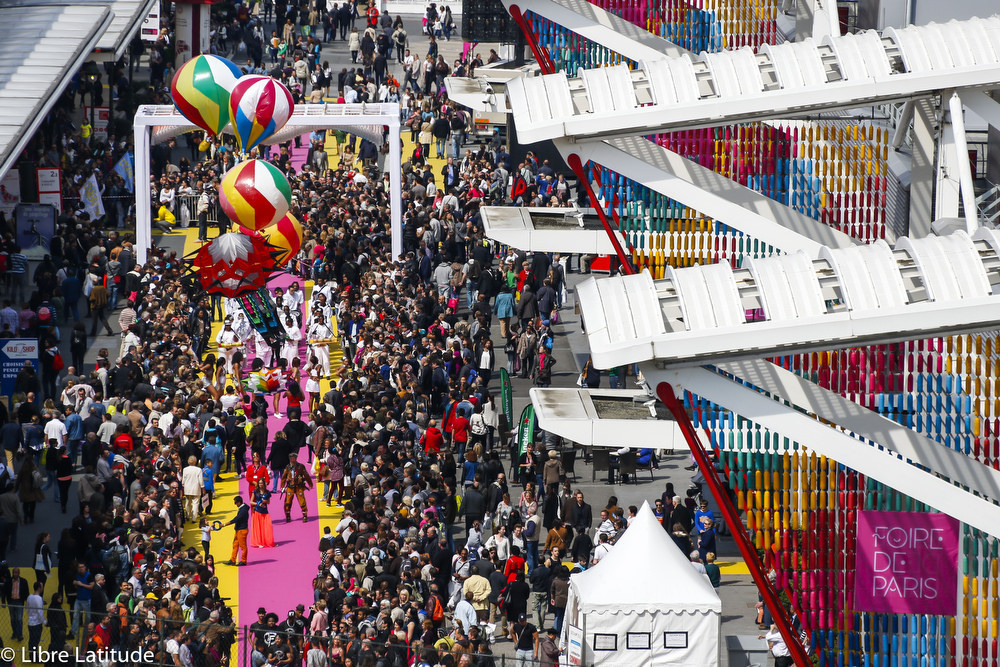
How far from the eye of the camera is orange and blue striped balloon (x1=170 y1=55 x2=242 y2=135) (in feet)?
109

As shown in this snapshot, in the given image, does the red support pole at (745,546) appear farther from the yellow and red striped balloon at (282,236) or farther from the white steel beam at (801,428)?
the yellow and red striped balloon at (282,236)

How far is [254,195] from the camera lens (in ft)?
104

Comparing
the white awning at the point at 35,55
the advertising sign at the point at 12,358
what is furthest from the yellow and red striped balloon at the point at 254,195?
the advertising sign at the point at 12,358

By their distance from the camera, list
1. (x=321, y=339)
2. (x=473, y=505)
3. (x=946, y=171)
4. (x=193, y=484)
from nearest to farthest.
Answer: (x=946, y=171) → (x=473, y=505) → (x=193, y=484) → (x=321, y=339)

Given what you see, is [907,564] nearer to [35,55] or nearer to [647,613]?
[647,613]

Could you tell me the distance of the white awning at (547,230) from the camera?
86.1ft

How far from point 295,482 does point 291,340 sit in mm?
7312

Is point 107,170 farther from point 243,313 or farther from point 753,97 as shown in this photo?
point 753,97

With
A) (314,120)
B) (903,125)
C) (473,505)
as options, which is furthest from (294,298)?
(903,125)

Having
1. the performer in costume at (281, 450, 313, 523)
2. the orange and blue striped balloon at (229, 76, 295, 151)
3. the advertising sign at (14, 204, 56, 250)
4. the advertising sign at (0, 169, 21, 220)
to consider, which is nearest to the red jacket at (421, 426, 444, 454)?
the performer in costume at (281, 450, 313, 523)

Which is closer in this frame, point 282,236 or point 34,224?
point 282,236

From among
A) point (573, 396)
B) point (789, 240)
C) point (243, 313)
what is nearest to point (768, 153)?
point (789, 240)

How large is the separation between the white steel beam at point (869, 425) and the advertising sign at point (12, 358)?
20358mm

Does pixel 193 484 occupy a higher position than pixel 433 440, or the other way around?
pixel 433 440
